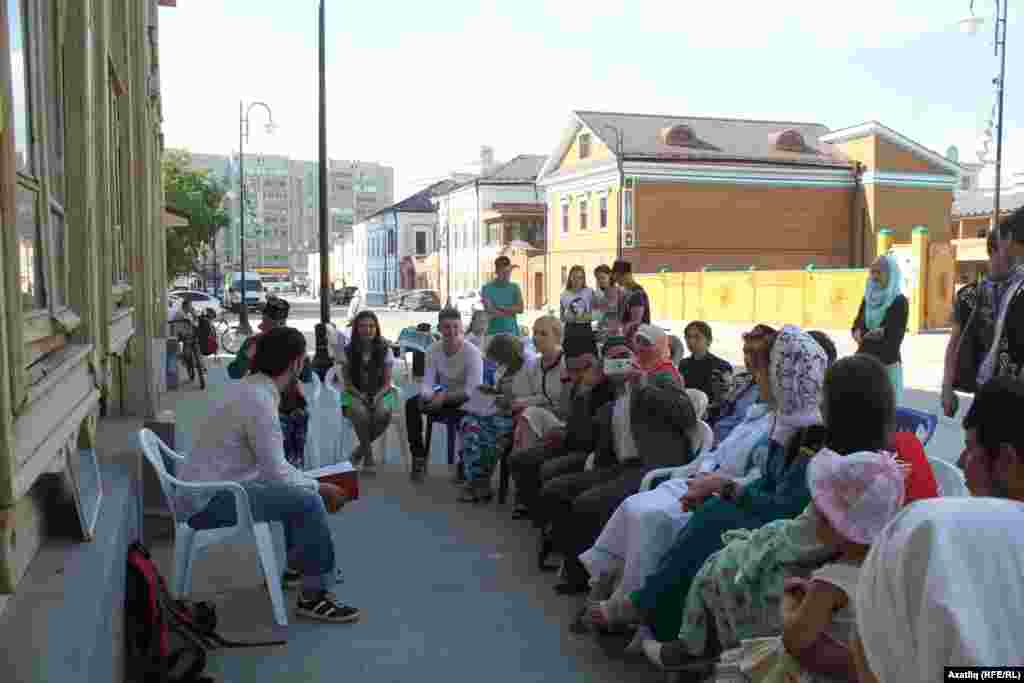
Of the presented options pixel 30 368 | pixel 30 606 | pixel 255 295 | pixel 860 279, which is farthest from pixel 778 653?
pixel 255 295

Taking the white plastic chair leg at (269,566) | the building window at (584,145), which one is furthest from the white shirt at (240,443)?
the building window at (584,145)

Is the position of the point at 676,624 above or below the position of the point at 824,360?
below

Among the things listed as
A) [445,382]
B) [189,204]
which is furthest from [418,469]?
[189,204]

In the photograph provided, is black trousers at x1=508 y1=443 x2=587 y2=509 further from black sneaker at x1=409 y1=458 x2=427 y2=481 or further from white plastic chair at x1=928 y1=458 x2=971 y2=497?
white plastic chair at x1=928 y1=458 x2=971 y2=497

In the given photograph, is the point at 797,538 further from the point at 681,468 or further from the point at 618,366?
the point at 618,366

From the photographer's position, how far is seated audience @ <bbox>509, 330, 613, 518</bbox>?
563 centimetres

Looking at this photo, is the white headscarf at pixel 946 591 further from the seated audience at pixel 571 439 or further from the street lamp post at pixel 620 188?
the street lamp post at pixel 620 188

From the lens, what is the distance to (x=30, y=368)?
279cm

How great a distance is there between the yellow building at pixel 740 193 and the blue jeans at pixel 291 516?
38.7 meters

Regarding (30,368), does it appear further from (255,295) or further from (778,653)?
(255,295)

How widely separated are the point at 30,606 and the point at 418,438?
208 inches

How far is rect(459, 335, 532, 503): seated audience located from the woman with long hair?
1156 millimetres

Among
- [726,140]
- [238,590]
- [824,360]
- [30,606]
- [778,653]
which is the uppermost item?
[726,140]

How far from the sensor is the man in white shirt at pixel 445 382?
25.3ft
